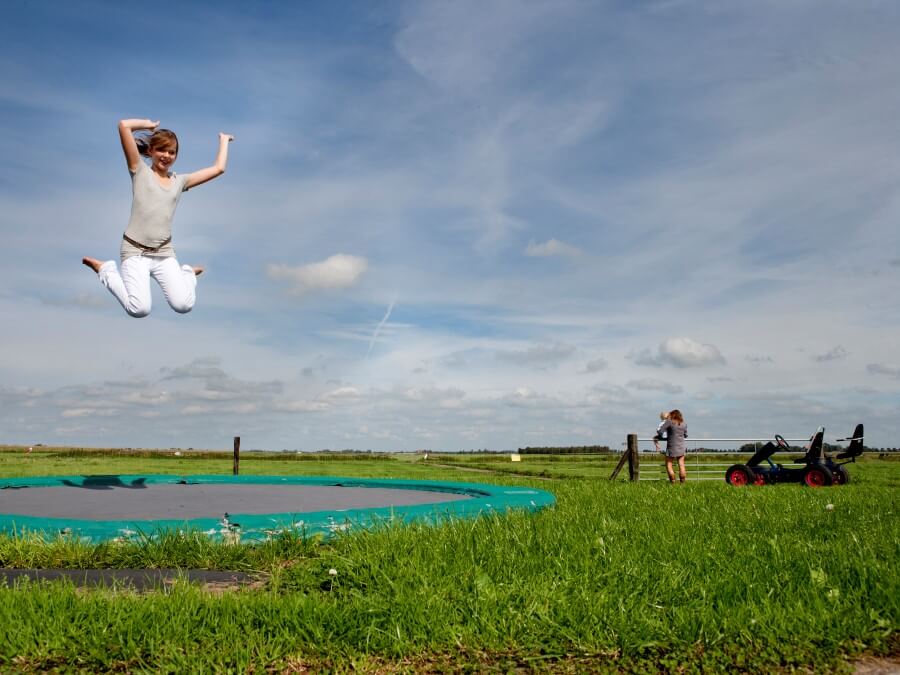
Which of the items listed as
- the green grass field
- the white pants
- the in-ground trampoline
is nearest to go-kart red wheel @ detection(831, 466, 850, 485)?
the in-ground trampoline

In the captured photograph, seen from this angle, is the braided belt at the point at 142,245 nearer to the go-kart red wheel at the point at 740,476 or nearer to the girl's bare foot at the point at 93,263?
the girl's bare foot at the point at 93,263

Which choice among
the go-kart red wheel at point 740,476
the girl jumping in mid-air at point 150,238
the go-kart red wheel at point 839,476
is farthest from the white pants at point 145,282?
the go-kart red wheel at point 839,476

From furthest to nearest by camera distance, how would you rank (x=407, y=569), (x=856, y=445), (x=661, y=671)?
(x=856, y=445) → (x=407, y=569) → (x=661, y=671)

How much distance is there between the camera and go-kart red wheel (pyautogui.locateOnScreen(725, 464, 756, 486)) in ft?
39.1

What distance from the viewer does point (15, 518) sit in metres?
4.38

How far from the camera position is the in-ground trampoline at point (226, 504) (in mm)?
4059

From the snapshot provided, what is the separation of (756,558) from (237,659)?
2.65 m

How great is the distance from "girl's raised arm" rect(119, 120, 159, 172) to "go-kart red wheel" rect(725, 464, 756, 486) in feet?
35.7

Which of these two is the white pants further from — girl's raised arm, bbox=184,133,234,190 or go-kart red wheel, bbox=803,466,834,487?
go-kart red wheel, bbox=803,466,834,487

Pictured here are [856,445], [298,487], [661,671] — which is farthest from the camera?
[856,445]

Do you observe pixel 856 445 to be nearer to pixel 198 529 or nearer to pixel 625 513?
pixel 625 513

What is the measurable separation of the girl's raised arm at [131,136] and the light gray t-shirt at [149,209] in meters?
0.06

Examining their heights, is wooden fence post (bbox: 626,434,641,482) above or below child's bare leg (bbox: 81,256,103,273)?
below

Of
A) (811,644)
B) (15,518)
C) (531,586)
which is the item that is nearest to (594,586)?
(531,586)
